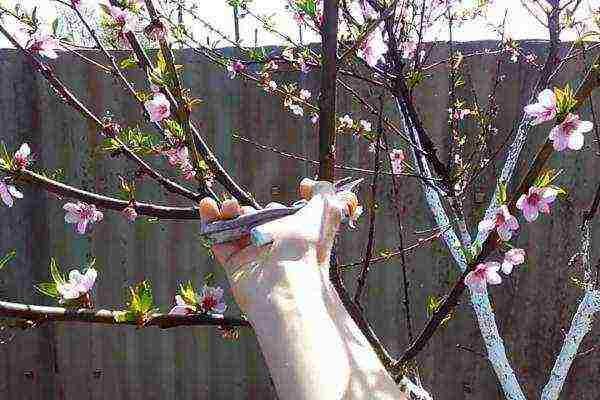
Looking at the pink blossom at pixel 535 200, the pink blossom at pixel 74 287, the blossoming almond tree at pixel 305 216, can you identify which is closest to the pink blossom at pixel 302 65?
the blossoming almond tree at pixel 305 216

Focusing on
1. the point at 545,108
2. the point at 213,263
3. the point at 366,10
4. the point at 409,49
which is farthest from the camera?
the point at 213,263

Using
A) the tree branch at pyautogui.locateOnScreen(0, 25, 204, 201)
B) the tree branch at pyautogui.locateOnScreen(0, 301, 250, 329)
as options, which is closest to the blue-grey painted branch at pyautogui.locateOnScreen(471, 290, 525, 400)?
the tree branch at pyautogui.locateOnScreen(0, 25, 204, 201)

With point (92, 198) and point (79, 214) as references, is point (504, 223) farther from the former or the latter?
point (79, 214)

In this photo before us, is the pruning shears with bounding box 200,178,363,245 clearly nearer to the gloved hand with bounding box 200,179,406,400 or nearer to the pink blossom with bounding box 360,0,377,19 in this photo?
the gloved hand with bounding box 200,179,406,400

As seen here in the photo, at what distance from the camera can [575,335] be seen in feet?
6.34

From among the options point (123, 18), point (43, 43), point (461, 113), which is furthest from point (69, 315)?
point (461, 113)

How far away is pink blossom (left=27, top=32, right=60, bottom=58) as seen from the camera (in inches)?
56.9

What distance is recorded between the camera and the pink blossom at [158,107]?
1.45 m

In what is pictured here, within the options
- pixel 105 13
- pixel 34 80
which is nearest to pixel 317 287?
pixel 105 13

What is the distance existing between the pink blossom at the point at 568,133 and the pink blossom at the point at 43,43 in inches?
43.1

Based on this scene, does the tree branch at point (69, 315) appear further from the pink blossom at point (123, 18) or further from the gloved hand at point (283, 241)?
the pink blossom at point (123, 18)

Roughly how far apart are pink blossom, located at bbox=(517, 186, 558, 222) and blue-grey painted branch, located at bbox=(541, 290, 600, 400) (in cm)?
77

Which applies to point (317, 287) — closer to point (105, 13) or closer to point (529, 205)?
point (529, 205)

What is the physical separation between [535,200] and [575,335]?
3.03 feet
